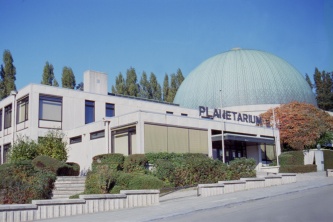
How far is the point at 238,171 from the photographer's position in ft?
79.8

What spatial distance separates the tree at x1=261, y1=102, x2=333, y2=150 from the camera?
150 feet

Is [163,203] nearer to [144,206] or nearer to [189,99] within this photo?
[144,206]

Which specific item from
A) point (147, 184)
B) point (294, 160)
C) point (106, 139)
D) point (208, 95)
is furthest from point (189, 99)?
point (147, 184)

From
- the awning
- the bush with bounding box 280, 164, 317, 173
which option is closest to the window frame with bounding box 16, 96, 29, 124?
the awning

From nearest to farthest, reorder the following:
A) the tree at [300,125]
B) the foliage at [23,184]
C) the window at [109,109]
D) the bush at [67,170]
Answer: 1. the foliage at [23,184]
2. the bush at [67,170]
3. the window at [109,109]
4. the tree at [300,125]

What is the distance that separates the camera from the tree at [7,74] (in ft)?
163

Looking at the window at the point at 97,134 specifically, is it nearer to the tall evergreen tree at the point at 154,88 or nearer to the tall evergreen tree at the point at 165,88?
the tall evergreen tree at the point at 154,88

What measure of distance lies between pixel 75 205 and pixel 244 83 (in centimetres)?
4502

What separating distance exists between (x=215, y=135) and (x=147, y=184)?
55.8 feet

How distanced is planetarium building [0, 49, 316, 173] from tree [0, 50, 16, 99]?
10.0 m

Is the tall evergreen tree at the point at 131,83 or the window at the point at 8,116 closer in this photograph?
the window at the point at 8,116

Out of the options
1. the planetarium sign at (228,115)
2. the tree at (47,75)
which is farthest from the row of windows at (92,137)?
the tree at (47,75)

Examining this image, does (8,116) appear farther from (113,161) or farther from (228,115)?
(228,115)

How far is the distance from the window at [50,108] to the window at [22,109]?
1328 millimetres
